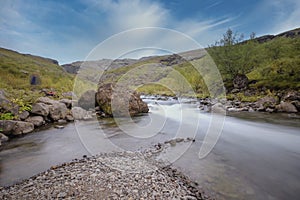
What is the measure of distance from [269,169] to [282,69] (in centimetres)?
2232

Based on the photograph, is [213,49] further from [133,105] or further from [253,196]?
[253,196]

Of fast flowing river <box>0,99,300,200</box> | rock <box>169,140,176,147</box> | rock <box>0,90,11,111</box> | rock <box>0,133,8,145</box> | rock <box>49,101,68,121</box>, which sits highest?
rock <box>0,90,11,111</box>

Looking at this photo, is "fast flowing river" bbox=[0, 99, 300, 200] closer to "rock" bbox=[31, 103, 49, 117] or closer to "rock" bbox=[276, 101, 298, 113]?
"rock" bbox=[31, 103, 49, 117]

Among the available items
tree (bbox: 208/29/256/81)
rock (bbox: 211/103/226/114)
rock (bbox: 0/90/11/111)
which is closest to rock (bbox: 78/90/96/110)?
rock (bbox: 0/90/11/111)

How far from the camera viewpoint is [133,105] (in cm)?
1439

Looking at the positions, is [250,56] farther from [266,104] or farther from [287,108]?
[287,108]

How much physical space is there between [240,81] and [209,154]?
2657cm

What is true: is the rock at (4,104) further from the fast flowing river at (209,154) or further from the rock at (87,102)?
the rock at (87,102)

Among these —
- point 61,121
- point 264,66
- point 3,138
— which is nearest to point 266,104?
point 264,66

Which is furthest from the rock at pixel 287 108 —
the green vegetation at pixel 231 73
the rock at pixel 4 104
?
the rock at pixel 4 104

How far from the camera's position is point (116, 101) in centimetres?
1340

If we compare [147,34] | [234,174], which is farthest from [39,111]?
[234,174]

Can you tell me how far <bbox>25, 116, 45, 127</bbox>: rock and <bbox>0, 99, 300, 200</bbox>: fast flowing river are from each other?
1134 mm

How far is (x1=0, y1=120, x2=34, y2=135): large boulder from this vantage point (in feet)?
25.0
